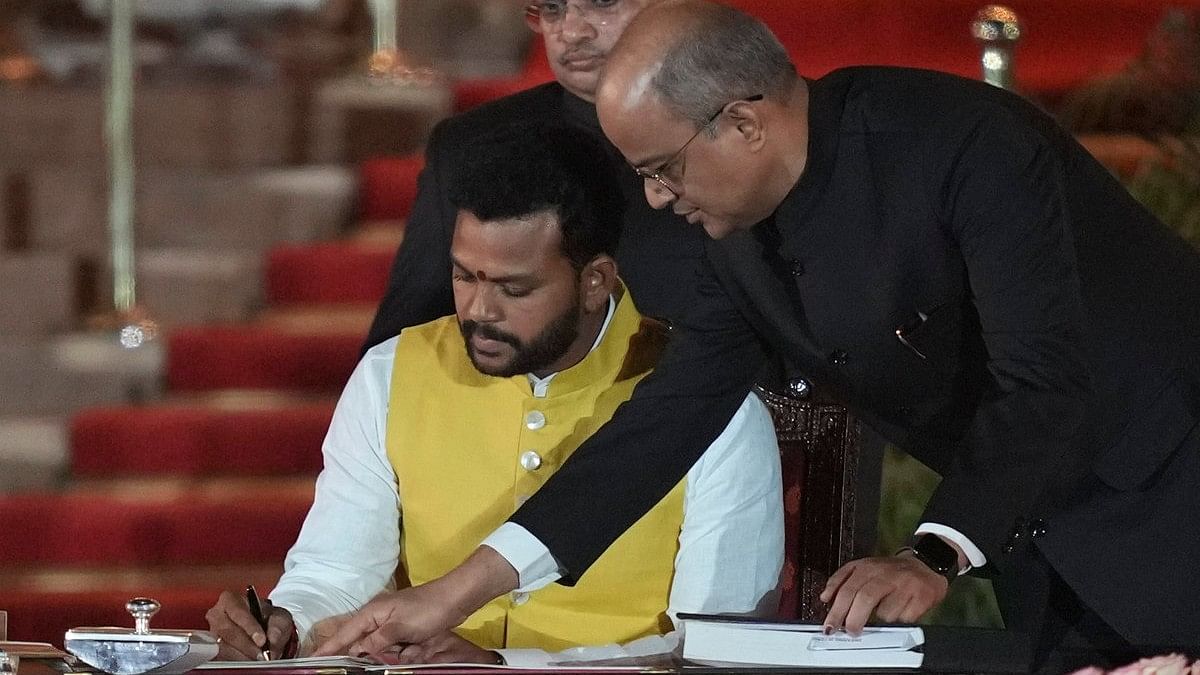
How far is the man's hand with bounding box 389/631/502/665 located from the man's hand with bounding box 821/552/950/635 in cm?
50

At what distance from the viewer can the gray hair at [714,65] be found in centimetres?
213

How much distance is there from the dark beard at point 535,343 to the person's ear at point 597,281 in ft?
0.10

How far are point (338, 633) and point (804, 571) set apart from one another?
2.72ft

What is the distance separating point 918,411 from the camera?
2393mm

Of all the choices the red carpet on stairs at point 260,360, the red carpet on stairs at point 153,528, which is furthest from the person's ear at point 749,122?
the red carpet on stairs at point 260,360

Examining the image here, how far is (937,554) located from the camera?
83.6 inches

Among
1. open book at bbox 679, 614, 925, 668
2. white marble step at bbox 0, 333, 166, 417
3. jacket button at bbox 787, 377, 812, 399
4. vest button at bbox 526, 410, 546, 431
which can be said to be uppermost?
jacket button at bbox 787, 377, 812, 399

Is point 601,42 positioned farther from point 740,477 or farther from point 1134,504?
point 1134,504

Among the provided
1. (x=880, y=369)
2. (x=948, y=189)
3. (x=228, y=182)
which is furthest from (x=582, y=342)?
(x=228, y=182)

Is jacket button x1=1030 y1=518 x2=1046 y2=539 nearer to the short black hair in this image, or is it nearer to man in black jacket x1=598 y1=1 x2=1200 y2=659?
man in black jacket x1=598 y1=1 x2=1200 y2=659

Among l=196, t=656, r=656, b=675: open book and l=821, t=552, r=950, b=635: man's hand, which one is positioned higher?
l=821, t=552, r=950, b=635: man's hand

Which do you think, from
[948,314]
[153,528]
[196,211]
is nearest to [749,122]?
[948,314]

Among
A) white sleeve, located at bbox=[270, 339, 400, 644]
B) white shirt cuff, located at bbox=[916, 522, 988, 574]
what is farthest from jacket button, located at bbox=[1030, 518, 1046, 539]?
white sleeve, located at bbox=[270, 339, 400, 644]

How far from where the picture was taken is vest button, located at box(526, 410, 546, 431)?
273 centimetres
